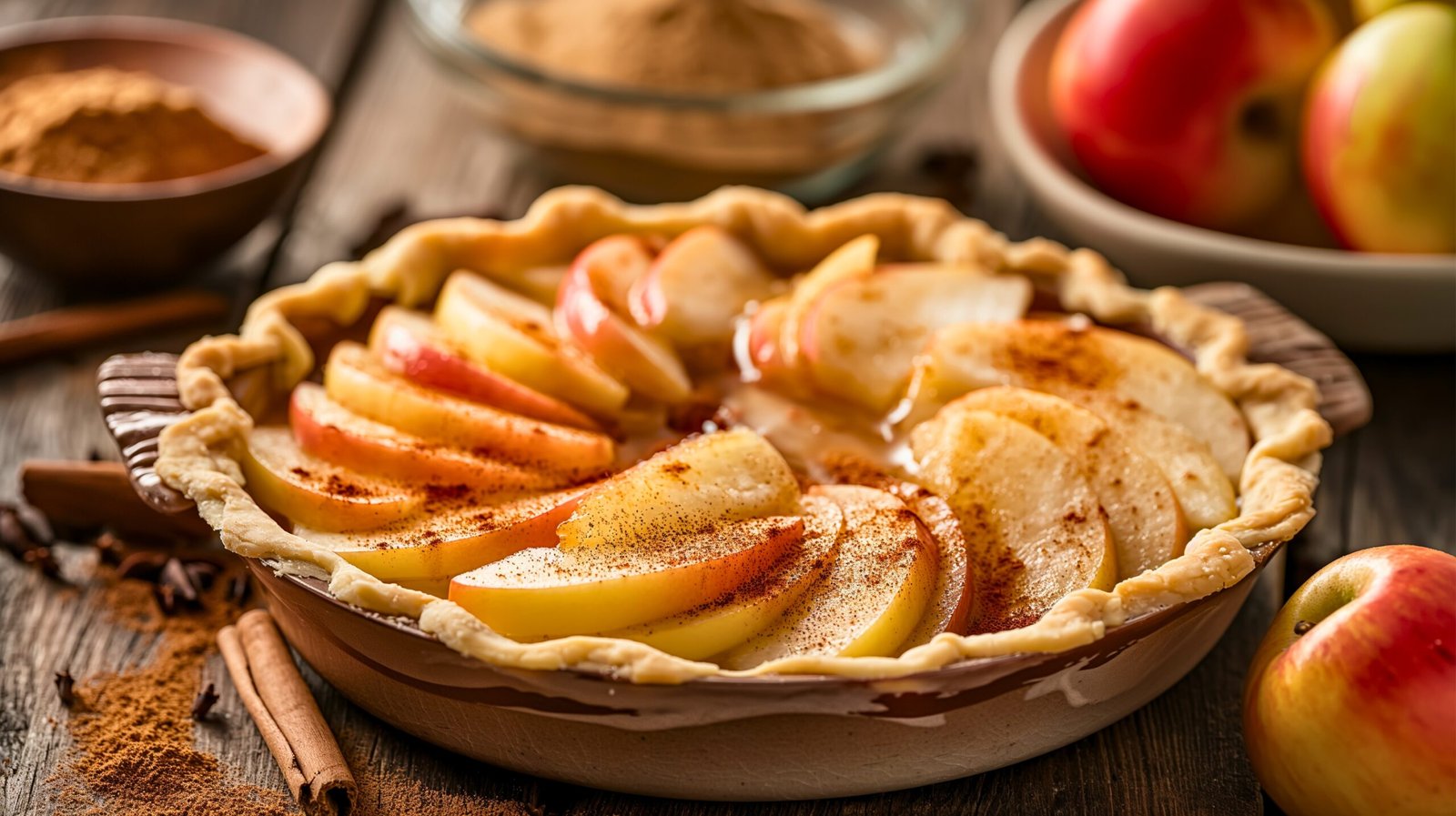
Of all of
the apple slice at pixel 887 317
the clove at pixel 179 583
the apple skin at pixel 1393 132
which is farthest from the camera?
the apple skin at pixel 1393 132

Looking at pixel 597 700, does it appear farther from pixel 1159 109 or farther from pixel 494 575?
pixel 1159 109

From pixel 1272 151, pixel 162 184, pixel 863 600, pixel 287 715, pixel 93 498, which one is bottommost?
pixel 93 498

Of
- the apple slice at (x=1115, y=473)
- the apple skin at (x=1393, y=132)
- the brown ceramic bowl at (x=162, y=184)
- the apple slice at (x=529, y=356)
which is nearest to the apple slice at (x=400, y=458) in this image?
the apple slice at (x=529, y=356)

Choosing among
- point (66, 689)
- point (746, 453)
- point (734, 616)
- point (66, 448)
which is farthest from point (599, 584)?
point (66, 448)

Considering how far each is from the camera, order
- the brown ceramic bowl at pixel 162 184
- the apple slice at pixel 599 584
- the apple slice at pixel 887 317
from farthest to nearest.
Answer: the brown ceramic bowl at pixel 162 184 → the apple slice at pixel 887 317 → the apple slice at pixel 599 584

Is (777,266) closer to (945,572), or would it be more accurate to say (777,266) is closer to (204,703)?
(945,572)

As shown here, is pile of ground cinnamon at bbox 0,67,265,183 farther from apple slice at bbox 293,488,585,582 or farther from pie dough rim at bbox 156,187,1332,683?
apple slice at bbox 293,488,585,582

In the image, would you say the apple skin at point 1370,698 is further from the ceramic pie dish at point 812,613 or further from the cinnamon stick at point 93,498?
the cinnamon stick at point 93,498
